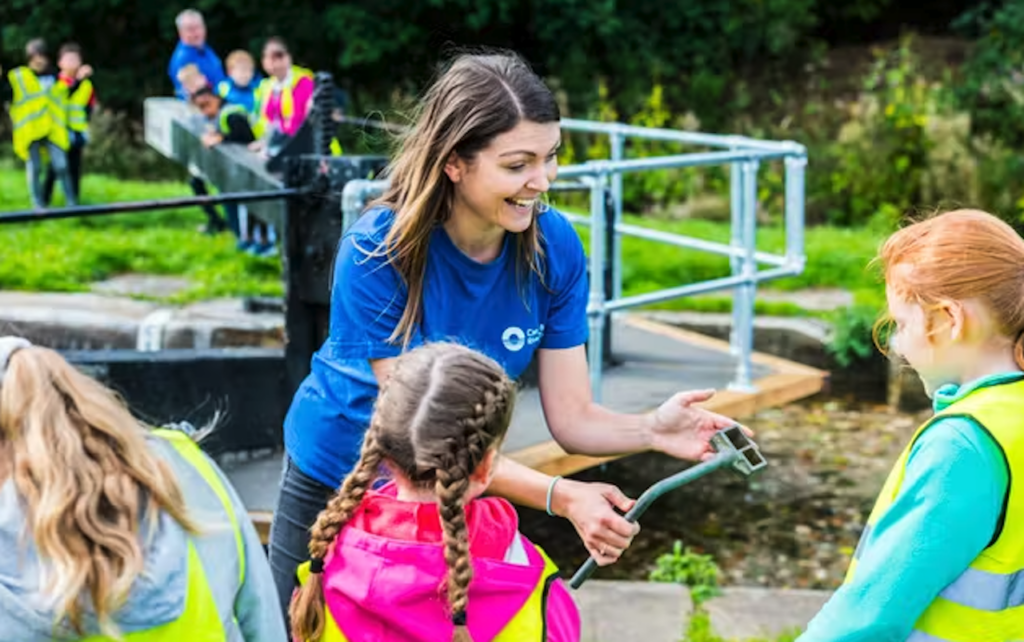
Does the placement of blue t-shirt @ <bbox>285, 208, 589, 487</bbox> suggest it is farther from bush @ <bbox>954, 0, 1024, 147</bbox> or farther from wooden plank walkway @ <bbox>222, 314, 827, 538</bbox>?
bush @ <bbox>954, 0, 1024, 147</bbox>

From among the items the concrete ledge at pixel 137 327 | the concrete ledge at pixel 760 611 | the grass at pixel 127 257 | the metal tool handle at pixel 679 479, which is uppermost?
the metal tool handle at pixel 679 479

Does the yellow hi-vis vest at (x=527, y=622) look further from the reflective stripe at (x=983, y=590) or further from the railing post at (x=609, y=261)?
the railing post at (x=609, y=261)

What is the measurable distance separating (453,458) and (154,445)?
415 mm

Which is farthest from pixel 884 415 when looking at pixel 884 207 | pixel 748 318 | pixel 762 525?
pixel 884 207

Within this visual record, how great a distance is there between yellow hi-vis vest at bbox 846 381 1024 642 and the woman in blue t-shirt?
0.54m

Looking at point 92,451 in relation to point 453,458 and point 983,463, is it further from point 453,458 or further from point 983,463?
point 983,463

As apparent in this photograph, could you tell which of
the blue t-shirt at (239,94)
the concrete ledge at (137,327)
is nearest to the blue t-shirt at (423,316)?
the concrete ledge at (137,327)

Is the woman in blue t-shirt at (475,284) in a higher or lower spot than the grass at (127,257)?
higher

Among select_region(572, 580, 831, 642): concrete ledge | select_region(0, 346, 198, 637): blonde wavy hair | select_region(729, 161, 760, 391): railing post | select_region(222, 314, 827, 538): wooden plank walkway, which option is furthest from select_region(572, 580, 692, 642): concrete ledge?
select_region(0, 346, 198, 637): blonde wavy hair

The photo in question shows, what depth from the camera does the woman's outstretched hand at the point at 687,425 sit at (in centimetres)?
263

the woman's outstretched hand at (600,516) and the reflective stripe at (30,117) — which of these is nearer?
the woman's outstretched hand at (600,516)

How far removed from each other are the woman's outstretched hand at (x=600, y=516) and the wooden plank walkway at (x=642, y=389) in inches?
85.2

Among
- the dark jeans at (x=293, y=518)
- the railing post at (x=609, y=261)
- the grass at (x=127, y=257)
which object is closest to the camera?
the dark jeans at (x=293, y=518)

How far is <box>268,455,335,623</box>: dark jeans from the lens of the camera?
2.81m
